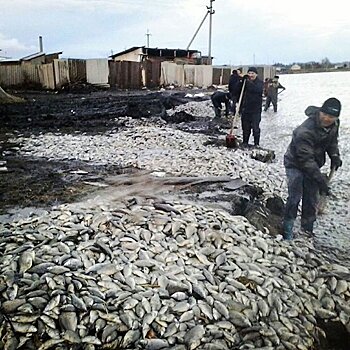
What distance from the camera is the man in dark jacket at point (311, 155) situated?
4.87m

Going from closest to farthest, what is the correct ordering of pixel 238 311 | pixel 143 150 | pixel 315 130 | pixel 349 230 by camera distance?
pixel 238 311 < pixel 315 130 < pixel 349 230 < pixel 143 150

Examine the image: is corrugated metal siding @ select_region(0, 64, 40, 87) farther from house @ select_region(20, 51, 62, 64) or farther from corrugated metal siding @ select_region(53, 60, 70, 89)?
house @ select_region(20, 51, 62, 64)

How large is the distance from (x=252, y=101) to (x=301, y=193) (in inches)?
186

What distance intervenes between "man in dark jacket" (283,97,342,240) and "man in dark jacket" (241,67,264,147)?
178 inches

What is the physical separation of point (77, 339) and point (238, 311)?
1372mm

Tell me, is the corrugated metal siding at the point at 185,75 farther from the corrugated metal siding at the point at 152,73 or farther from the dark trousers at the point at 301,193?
the dark trousers at the point at 301,193

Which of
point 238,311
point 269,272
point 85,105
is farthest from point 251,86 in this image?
point 85,105

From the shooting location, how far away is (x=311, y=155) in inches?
196

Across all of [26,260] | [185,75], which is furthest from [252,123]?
[185,75]

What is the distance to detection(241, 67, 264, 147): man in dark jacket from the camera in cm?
947

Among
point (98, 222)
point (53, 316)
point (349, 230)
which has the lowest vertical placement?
point (349, 230)

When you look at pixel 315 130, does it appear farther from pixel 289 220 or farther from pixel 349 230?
pixel 349 230

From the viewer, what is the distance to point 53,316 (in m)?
3.11

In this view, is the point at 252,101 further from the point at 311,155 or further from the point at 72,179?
the point at 72,179
